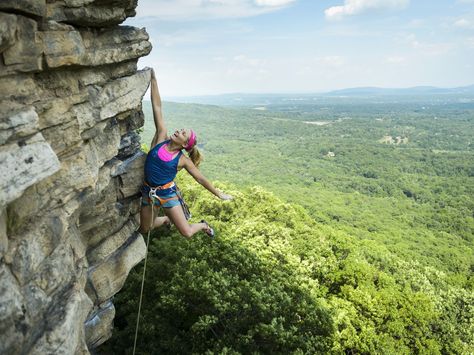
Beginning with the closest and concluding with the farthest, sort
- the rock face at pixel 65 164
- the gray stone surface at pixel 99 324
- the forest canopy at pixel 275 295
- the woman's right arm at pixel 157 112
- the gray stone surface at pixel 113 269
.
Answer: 1. the rock face at pixel 65 164
2. the gray stone surface at pixel 113 269
3. the gray stone surface at pixel 99 324
4. the woman's right arm at pixel 157 112
5. the forest canopy at pixel 275 295

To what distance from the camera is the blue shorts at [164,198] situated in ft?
25.6

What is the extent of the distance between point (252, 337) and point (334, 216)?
5623cm

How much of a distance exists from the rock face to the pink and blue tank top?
1.35ft

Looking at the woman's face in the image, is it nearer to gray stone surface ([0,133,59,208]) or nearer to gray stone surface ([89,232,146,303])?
gray stone surface ([89,232,146,303])

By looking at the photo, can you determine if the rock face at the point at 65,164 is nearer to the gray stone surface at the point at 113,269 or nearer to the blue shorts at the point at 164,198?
the gray stone surface at the point at 113,269

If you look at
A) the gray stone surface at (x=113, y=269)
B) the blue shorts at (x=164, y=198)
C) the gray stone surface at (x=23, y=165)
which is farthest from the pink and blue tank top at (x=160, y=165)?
the gray stone surface at (x=23, y=165)

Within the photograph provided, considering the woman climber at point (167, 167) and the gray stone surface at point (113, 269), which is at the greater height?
the woman climber at point (167, 167)

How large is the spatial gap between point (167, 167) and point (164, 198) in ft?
2.16

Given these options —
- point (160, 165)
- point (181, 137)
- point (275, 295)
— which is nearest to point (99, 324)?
point (160, 165)

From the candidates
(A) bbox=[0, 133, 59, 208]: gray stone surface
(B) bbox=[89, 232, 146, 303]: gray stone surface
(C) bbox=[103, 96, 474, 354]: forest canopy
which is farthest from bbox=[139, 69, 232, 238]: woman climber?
(C) bbox=[103, 96, 474, 354]: forest canopy

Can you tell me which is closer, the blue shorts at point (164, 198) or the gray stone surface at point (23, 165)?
the gray stone surface at point (23, 165)

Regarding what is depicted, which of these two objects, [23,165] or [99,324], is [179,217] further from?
[23,165]

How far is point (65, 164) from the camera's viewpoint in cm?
594

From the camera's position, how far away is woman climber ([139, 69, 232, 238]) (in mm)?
7617
